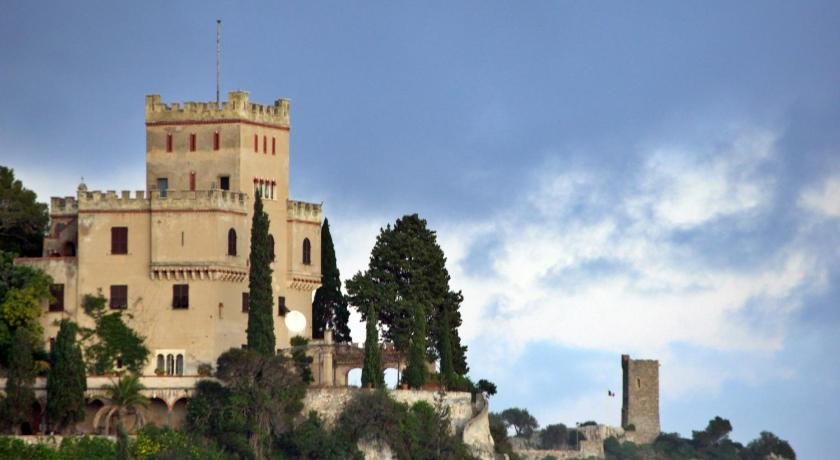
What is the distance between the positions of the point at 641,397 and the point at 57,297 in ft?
162

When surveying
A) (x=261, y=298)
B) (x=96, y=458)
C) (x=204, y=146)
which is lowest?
(x=96, y=458)

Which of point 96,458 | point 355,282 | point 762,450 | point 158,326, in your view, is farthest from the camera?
point 762,450

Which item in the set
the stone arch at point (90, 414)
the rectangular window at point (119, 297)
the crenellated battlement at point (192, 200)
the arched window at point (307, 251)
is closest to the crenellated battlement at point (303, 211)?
the arched window at point (307, 251)

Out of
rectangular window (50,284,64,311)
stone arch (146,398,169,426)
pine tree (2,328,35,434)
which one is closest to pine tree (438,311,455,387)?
stone arch (146,398,169,426)

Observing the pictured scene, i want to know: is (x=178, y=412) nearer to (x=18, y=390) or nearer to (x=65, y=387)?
(x=65, y=387)

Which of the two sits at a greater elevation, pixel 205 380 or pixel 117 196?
pixel 117 196

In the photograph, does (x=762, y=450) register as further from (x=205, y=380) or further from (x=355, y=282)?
(x=205, y=380)

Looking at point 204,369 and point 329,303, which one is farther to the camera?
point 329,303

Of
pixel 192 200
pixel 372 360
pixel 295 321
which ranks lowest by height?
pixel 372 360

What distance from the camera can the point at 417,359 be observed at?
9781cm

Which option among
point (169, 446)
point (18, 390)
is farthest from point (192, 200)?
point (169, 446)

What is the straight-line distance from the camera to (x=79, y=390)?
3568 inches

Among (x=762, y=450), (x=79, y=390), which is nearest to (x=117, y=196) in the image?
(x=79, y=390)

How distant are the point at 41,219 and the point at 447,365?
55.5 ft
